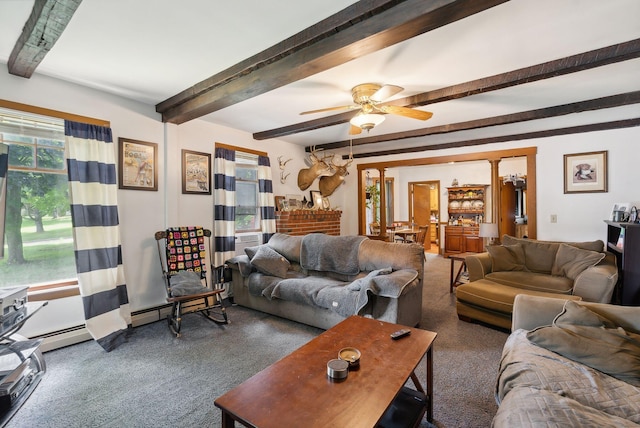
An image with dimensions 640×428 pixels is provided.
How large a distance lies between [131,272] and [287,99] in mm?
2615

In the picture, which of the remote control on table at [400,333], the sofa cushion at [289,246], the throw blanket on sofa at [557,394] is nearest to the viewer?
the throw blanket on sofa at [557,394]

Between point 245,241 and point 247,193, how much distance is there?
782 millimetres

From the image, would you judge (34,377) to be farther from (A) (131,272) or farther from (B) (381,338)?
(B) (381,338)

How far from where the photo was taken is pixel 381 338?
181 centimetres

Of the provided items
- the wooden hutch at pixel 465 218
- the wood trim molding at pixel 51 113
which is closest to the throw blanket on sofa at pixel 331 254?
the wood trim molding at pixel 51 113

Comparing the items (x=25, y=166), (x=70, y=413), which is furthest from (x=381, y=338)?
(x=25, y=166)

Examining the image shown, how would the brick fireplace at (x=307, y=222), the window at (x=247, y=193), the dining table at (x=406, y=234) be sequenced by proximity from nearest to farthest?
the window at (x=247, y=193), the brick fireplace at (x=307, y=222), the dining table at (x=406, y=234)

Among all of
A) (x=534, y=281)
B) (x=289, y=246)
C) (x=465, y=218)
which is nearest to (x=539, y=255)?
(x=534, y=281)

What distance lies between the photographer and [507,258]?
3.67m

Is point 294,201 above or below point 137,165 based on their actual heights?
below

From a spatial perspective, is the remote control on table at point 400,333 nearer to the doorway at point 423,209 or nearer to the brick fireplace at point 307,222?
the brick fireplace at point 307,222

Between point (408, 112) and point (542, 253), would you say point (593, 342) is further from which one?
point (542, 253)

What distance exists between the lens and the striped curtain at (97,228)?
108 inches

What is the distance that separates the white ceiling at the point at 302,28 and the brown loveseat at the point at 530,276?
1765mm
